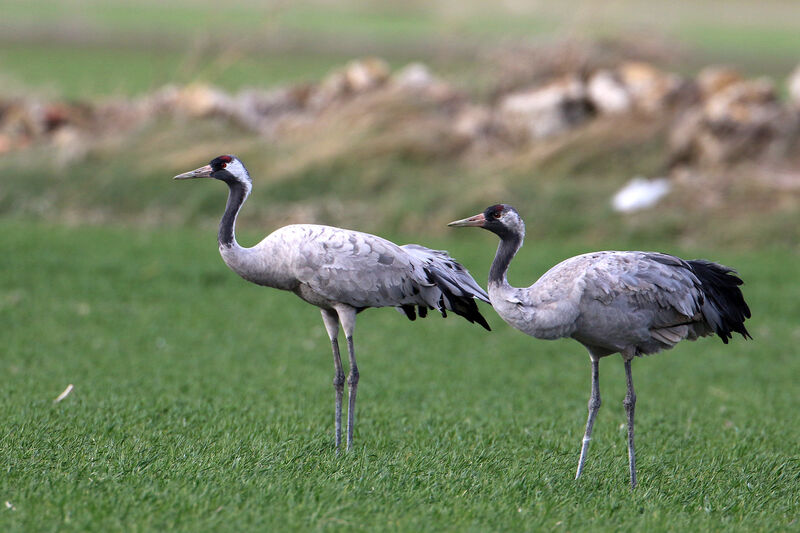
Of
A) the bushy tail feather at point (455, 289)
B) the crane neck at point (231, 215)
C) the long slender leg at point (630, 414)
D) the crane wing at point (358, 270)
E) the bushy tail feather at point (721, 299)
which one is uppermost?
the crane neck at point (231, 215)

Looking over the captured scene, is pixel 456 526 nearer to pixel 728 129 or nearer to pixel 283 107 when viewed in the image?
pixel 728 129

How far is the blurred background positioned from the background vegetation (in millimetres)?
61

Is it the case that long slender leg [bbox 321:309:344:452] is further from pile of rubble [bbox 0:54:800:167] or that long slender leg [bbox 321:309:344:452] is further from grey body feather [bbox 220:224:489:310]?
pile of rubble [bbox 0:54:800:167]

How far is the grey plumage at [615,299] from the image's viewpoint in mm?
5738

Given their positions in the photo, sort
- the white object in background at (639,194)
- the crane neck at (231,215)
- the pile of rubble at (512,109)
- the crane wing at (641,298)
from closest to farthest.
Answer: the crane wing at (641,298), the crane neck at (231,215), the white object in background at (639,194), the pile of rubble at (512,109)

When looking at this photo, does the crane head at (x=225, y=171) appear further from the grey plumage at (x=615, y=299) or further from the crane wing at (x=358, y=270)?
the grey plumage at (x=615, y=299)

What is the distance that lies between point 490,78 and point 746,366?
11.1 m

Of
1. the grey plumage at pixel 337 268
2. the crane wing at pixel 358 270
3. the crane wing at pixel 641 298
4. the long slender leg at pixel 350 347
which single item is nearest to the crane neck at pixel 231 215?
the grey plumage at pixel 337 268

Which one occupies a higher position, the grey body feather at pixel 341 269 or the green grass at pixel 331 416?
the grey body feather at pixel 341 269

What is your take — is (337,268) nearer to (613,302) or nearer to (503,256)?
(503,256)

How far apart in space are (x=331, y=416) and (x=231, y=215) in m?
2.19

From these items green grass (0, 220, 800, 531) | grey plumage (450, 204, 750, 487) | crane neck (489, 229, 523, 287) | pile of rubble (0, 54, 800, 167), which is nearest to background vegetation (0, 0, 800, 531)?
green grass (0, 220, 800, 531)

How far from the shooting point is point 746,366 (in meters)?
10.7

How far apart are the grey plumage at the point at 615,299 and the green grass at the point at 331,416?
2.45ft
